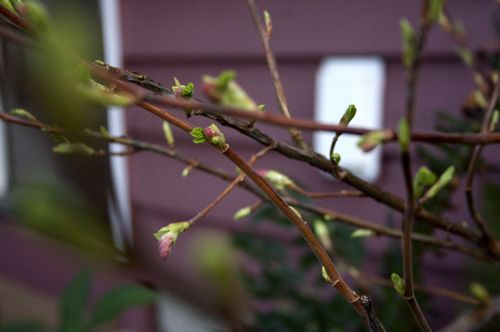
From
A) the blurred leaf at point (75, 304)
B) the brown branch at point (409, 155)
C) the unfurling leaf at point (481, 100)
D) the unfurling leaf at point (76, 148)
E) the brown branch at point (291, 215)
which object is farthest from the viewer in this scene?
the blurred leaf at point (75, 304)

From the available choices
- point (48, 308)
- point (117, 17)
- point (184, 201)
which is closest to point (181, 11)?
point (117, 17)

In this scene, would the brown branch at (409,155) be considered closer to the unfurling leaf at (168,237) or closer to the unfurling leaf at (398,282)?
the unfurling leaf at (398,282)

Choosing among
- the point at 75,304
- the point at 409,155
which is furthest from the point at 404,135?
the point at 75,304

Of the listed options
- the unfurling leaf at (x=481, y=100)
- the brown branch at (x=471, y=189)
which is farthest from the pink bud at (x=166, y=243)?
the unfurling leaf at (x=481, y=100)

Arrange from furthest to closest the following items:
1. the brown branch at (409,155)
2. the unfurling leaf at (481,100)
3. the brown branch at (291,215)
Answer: the unfurling leaf at (481,100), the brown branch at (291,215), the brown branch at (409,155)

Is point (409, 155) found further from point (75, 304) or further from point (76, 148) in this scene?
point (75, 304)
